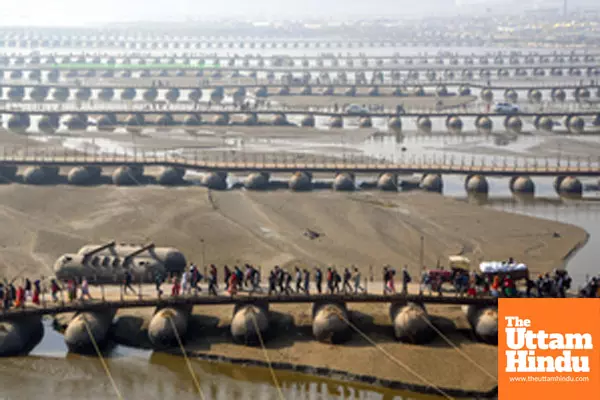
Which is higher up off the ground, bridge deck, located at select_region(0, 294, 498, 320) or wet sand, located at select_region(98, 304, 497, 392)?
bridge deck, located at select_region(0, 294, 498, 320)

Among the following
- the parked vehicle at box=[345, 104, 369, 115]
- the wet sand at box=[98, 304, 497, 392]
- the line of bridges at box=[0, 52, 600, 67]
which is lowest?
the wet sand at box=[98, 304, 497, 392]

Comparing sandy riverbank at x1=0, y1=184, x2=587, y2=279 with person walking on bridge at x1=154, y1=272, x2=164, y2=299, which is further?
sandy riverbank at x1=0, y1=184, x2=587, y2=279

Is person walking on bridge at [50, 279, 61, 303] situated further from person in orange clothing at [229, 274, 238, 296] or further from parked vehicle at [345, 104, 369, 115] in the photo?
parked vehicle at [345, 104, 369, 115]

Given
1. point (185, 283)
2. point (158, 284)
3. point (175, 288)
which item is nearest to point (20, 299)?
point (158, 284)

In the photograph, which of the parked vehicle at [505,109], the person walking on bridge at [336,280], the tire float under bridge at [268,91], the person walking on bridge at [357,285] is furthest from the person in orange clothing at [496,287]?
the tire float under bridge at [268,91]

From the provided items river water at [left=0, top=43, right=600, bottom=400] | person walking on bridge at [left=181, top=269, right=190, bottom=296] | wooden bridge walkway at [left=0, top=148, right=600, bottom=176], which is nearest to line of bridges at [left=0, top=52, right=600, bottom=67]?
wooden bridge walkway at [left=0, top=148, right=600, bottom=176]

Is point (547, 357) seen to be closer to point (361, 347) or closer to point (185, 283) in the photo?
point (361, 347)

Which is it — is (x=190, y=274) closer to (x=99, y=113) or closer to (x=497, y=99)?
(x=99, y=113)
